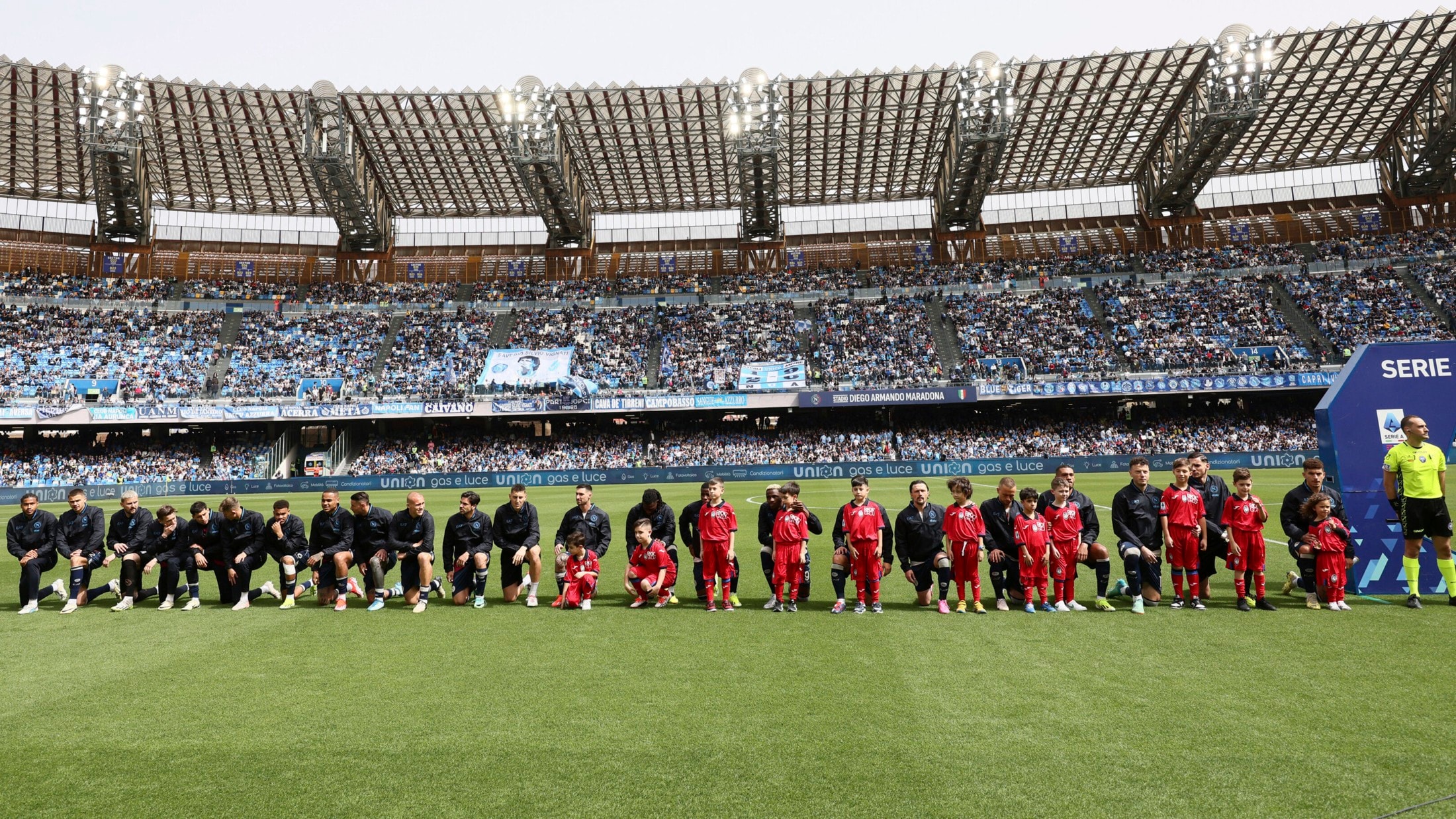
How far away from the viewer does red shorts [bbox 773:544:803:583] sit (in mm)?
9492

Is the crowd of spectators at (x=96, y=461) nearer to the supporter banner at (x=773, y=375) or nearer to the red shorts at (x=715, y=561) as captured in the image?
the supporter banner at (x=773, y=375)

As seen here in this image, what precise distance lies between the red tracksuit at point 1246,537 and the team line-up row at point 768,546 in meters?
0.02

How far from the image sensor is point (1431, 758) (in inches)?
182

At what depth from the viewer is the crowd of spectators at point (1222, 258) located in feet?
162

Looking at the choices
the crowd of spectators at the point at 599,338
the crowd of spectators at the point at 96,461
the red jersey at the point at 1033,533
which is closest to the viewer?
the red jersey at the point at 1033,533

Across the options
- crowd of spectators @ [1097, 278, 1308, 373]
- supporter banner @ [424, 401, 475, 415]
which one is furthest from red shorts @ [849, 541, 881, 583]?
crowd of spectators @ [1097, 278, 1308, 373]

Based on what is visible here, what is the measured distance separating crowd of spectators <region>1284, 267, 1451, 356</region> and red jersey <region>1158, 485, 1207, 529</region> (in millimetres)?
39396

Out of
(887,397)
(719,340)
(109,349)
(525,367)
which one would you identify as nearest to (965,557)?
(887,397)

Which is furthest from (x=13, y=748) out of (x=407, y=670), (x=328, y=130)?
(x=328, y=130)

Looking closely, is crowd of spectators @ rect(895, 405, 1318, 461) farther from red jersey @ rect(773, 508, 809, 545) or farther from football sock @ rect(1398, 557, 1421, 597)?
red jersey @ rect(773, 508, 809, 545)

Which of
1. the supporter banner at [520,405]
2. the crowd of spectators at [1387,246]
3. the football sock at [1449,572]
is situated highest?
the crowd of spectators at [1387,246]

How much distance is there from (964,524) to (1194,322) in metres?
43.1

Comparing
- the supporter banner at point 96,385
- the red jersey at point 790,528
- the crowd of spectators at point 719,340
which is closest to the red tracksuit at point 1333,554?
the red jersey at point 790,528

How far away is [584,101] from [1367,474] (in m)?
38.1
